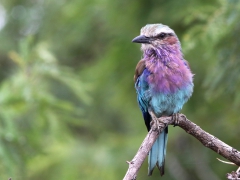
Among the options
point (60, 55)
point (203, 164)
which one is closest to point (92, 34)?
point (60, 55)

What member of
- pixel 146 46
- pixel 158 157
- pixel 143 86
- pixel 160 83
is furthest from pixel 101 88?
pixel 158 157

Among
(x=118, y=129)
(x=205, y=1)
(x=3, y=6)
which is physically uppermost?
(x=3, y=6)

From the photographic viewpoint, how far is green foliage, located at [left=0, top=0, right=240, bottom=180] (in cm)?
528

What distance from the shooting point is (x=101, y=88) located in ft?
27.5

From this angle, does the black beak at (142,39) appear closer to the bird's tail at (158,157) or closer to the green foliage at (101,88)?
the green foliage at (101,88)

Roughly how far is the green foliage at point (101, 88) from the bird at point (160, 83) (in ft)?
0.84

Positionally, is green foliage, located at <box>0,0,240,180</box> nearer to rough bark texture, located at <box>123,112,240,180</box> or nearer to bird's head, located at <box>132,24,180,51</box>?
bird's head, located at <box>132,24,180,51</box>

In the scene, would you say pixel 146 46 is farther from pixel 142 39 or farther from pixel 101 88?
pixel 101 88

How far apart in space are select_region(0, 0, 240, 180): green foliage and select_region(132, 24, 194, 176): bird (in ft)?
0.84

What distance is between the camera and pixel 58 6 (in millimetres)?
9797

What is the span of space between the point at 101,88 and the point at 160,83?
3.76 m

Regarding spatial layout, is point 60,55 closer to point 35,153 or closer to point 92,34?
point 92,34

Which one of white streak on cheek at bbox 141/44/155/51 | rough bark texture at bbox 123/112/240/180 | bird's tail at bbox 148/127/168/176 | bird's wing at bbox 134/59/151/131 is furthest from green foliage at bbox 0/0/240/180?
rough bark texture at bbox 123/112/240/180

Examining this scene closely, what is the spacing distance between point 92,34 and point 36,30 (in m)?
1.41
